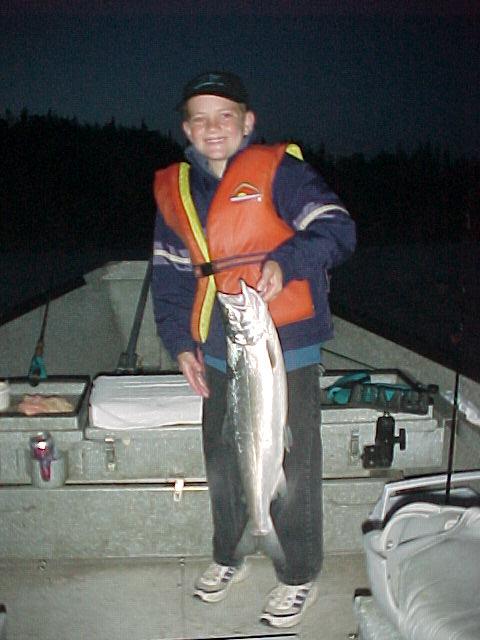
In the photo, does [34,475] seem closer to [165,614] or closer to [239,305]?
[165,614]

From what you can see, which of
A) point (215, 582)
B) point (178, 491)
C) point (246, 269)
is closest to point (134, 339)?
point (178, 491)

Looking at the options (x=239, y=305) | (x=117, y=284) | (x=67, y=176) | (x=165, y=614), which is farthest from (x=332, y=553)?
(x=67, y=176)

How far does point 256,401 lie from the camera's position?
9.19ft

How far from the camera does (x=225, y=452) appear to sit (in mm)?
3264

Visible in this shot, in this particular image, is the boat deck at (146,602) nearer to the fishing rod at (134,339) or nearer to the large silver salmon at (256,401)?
the large silver salmon at (256,401)

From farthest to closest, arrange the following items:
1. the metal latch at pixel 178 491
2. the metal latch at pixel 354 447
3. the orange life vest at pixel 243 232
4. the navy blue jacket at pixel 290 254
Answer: the metal latch at pixel 354 447 → the metal latch at pixel 178 491 → the orange life vest at pixel 243 232 → the navy blue jacket at pixel 290 254

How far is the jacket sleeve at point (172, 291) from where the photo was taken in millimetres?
3232

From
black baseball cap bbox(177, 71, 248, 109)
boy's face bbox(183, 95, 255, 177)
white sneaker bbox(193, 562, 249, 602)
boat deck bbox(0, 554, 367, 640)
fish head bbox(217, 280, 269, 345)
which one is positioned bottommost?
Answer: boat deck bbox(0, 554, 367, 640)

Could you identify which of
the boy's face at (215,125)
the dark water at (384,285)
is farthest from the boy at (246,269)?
the dark water at (384,285)

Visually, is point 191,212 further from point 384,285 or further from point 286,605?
point 384,285

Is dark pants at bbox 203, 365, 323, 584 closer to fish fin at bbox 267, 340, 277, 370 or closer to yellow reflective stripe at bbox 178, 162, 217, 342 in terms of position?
yellow reflective stripe at bbox 178, 162, 217, 342

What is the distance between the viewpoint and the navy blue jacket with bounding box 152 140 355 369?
9.09 ft

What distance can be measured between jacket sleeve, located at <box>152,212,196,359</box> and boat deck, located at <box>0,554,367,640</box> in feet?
3.60

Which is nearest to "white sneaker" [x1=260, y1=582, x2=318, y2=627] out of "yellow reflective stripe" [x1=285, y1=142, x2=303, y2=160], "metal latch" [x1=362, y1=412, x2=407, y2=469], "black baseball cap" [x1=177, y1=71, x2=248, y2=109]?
"metal latch" [x1=362, y1=412, x2=407, y2=469]
